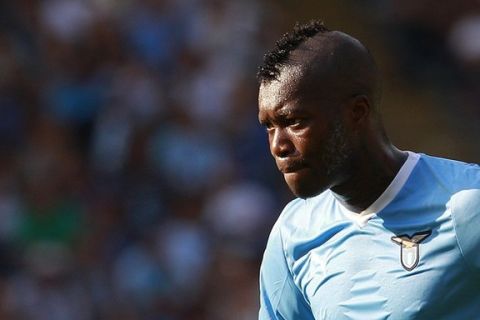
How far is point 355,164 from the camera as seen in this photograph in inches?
142

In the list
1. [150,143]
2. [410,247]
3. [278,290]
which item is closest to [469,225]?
[410,247]

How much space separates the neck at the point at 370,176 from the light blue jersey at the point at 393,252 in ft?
0.08

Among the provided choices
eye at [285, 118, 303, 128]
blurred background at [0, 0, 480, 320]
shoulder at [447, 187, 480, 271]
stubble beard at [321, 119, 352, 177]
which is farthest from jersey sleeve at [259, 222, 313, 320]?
blurred background at [0, 0, 480, 320]

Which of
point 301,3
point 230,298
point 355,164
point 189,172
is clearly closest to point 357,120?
point 355,164

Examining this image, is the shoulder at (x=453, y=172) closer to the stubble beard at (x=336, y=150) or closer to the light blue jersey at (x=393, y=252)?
the light blue jersey at (x=393, y=252)

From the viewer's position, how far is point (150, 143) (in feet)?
29.5

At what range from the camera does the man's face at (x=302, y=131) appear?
3.49 meters

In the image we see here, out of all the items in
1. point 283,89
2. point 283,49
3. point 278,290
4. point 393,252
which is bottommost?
point 278,290

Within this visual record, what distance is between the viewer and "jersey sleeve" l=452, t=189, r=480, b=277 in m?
3.40

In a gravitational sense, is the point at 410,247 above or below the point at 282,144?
below

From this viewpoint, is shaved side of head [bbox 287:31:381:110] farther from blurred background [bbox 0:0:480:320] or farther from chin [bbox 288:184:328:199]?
blurred background [bbox 0:0:480:320]

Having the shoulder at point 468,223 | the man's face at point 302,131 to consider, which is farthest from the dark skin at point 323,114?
the shoulder at point 468,223

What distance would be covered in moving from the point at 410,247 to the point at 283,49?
740mm

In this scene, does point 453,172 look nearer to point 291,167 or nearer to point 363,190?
point 363,190
